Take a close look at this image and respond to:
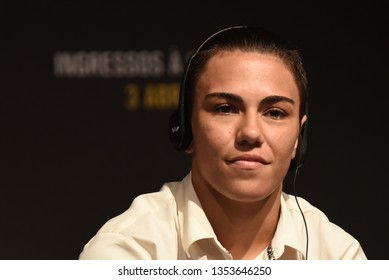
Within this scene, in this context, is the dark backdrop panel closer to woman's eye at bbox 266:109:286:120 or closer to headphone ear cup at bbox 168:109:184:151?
headphone ear cup at bbox 168:109:184:151

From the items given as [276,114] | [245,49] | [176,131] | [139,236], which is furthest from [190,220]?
[245,49]

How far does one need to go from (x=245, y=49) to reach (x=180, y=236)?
0.50 metres

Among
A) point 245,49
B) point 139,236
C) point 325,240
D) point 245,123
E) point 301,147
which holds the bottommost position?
point 325,240

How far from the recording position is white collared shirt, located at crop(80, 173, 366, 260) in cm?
150

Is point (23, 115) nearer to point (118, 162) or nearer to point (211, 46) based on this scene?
point (118, 162)

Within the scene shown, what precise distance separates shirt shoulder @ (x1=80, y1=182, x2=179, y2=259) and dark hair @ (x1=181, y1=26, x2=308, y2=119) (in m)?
0.27

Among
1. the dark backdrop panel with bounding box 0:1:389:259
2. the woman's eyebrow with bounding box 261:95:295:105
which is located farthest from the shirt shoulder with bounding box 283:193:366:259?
the dark backdrop panel with bounding box 0:1:389:259

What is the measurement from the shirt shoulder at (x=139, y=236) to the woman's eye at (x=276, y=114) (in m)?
0.35

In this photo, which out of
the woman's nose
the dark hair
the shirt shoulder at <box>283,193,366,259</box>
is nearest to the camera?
the woman's nose

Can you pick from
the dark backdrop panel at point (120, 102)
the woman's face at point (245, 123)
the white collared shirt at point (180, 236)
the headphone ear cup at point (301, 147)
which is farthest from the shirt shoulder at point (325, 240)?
the dark backdrop panel at point (120, 102)

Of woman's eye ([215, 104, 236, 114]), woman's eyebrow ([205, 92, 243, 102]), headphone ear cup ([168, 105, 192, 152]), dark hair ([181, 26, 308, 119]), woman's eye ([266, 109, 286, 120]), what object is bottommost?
headphone ear cup ([168, 105, 192, 152])

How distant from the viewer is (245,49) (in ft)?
5.05

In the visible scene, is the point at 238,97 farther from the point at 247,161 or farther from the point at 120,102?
the point at 120,102

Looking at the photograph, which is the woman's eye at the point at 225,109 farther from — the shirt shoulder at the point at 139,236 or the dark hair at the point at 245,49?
the shirt shoulder at the point at 139,236
